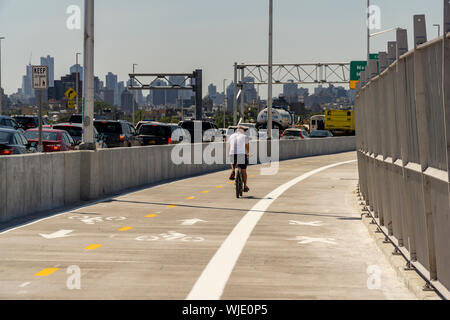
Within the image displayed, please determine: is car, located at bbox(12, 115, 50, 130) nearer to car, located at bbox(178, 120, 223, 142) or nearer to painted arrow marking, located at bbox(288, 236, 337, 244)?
car, located at bbox(178, 120, 223, 142)

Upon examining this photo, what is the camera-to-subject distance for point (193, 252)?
11.6 meters

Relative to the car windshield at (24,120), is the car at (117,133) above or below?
below

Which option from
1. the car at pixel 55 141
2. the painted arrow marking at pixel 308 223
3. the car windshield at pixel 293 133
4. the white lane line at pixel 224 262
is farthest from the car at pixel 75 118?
the painted arrow marking at pixel 308 223

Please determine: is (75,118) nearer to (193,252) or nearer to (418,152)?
(193,252)

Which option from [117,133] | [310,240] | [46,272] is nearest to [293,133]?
[117,133]

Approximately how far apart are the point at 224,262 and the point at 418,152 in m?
2.99

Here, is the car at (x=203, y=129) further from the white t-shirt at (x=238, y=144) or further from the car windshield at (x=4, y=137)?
the white t-shirt at (x=238, y=144)

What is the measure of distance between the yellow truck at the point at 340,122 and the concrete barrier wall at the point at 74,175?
54.3m

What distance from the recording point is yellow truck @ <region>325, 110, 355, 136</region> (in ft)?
274

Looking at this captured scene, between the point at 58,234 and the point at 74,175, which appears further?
the point at 74,175

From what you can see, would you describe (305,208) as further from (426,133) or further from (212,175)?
(212,175)

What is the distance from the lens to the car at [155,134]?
40938mm
